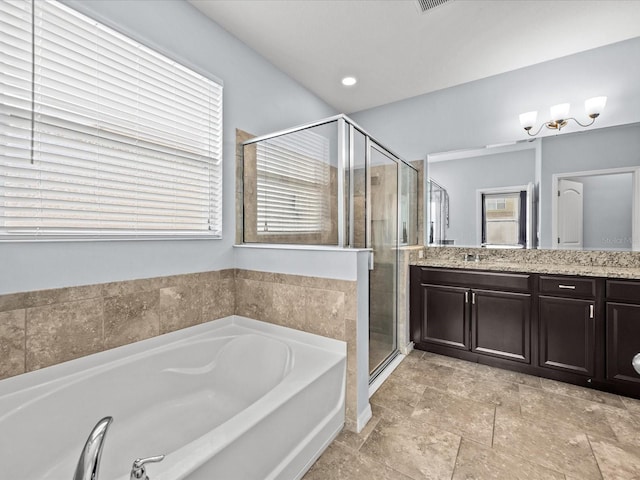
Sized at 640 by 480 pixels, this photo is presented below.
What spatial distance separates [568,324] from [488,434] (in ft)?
3.80

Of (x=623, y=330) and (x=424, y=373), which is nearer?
(x=623, y=330)

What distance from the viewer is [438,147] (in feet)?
10.7

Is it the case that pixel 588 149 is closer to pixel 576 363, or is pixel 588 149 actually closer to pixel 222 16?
pixel 576 363

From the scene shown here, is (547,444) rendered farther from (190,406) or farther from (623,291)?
(190,406)

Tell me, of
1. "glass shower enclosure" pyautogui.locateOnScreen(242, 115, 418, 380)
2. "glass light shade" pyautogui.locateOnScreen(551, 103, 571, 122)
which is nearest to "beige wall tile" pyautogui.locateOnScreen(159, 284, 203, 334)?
"glass shower enclosure" pyautogui.locateOnScreen(242, 115, 418, 380)

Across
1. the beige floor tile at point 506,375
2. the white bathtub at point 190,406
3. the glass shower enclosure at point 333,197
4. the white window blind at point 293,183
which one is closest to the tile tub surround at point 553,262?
the glass shower enclosure at point 333,197

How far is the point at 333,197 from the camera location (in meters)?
1.97

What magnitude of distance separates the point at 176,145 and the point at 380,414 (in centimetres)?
220

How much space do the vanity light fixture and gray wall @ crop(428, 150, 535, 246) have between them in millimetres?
242

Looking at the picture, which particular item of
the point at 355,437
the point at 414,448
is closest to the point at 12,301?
the point at 355,437

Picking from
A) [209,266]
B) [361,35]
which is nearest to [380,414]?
[209,266]

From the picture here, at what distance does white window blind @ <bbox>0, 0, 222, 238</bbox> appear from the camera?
136 cm

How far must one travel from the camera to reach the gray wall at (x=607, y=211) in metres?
2.40

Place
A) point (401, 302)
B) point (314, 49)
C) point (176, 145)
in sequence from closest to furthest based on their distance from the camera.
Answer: point (176, 145)
point (314, 49)
point (401, 302)
